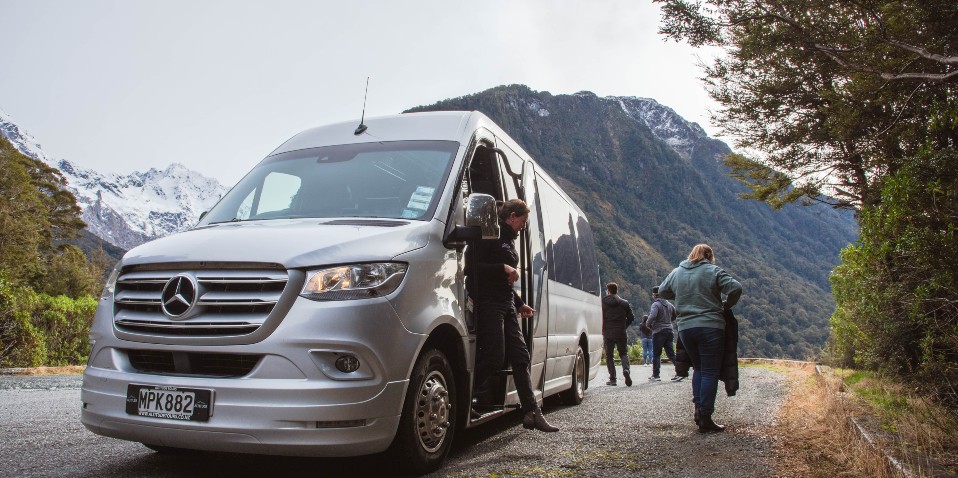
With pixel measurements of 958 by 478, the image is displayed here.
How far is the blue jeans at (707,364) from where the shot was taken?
654cm

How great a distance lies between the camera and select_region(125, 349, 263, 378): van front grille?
3.66 m

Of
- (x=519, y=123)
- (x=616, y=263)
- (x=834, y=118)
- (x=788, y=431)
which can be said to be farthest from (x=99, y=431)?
(x=519, y=123)

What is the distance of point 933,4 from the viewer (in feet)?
21.3

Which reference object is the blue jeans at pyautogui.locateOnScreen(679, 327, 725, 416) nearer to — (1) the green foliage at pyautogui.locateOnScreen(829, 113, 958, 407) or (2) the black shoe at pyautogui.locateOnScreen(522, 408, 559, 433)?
(1) the green foliage at pyautogui.locateOnScreen(829, 113, 958, 407)

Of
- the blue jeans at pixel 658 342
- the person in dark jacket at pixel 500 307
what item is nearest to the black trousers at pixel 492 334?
the person in dark jacket at pixel 500 307

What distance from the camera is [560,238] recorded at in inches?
325

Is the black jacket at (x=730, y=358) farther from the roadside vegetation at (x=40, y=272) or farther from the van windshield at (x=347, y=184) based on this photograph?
the roadside vegetation at (x=40, y=272)

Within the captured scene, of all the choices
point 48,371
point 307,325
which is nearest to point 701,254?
point 307,325

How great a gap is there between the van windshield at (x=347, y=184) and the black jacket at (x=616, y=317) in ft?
28.3

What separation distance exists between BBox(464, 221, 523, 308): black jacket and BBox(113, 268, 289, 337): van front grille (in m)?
1.60

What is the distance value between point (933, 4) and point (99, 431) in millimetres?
7560

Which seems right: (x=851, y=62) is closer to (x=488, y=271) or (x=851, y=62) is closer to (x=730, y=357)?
(x=730, y=357)

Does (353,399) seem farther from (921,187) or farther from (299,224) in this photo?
(921,187)

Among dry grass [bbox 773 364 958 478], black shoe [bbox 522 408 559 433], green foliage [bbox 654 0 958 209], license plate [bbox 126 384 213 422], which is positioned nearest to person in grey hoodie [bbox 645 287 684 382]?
green foliage [bbox 654 0 958 209]
